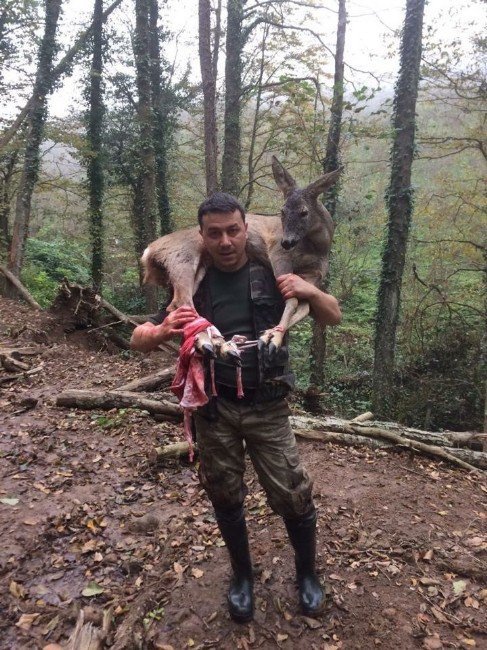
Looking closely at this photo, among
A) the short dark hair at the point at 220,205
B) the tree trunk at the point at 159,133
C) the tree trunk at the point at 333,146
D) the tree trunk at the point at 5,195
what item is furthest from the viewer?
the tree trunk at the point at 159,133

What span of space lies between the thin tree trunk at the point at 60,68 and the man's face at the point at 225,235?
1505 centimetres

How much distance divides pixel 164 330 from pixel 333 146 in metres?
9.32

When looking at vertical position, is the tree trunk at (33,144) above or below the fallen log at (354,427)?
above

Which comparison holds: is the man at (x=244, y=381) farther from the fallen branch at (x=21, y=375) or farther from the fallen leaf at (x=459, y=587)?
the fallen branch at (x=21, y=375)

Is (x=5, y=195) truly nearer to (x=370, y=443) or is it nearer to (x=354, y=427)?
(x=354, y=427)

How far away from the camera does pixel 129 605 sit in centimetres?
313

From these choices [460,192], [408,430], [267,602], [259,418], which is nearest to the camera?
[259,418]

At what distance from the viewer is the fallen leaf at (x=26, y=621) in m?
2.97

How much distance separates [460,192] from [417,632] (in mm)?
11659

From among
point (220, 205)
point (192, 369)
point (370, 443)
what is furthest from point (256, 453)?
point (370, 443)

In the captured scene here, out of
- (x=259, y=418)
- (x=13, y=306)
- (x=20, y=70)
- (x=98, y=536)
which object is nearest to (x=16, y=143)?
(x=20, y=70)

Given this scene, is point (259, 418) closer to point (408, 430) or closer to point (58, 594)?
point (58, 594)

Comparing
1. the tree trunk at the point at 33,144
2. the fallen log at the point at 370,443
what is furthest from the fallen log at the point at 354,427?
the tree trunk at the point at 33,144

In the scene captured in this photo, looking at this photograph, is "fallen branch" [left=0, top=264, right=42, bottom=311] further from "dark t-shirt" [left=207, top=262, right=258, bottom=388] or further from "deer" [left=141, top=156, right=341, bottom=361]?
"dark t-shirt" [left=207, top=262, right=258, bottom=388]
